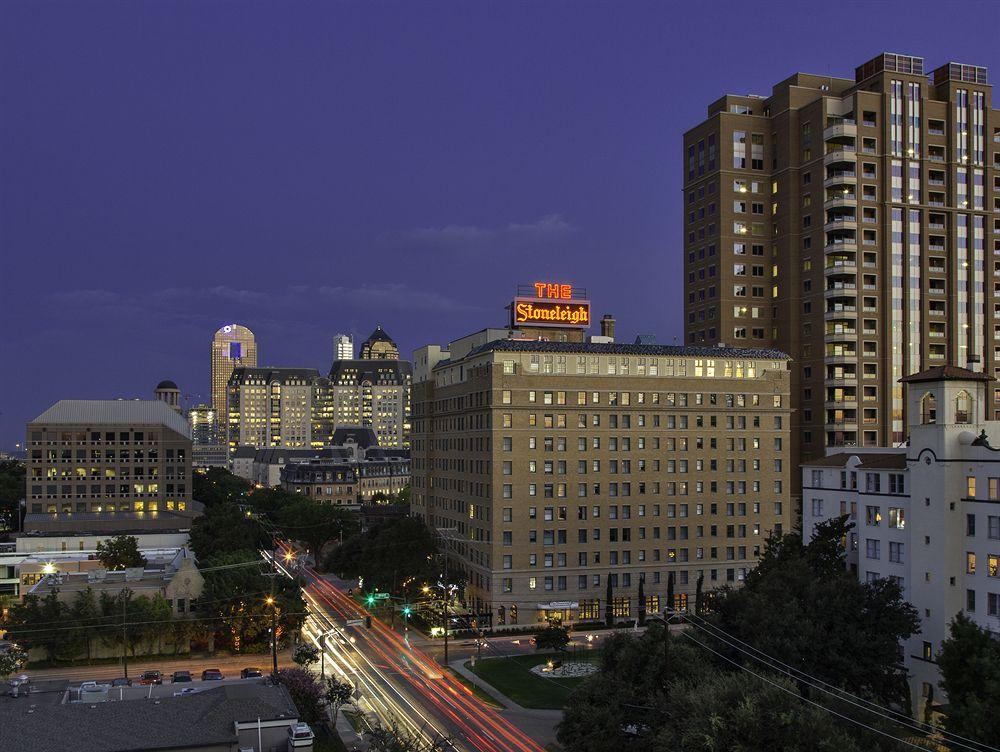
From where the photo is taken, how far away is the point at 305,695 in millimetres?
65375

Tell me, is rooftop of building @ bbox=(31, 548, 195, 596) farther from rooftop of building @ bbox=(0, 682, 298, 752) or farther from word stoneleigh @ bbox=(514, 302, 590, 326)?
word stoneleigh @ bbox=(514, 302, 590, 326)

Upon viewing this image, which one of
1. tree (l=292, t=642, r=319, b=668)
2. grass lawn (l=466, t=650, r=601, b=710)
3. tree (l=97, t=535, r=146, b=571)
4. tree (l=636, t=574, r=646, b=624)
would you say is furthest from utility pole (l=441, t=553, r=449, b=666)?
tree (l=97, t=535, r=146, b=571)

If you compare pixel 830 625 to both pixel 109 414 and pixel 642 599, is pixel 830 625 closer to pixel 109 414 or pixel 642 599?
pixel 642 599

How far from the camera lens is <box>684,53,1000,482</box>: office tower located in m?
134

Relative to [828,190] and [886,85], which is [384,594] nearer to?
[828,190]

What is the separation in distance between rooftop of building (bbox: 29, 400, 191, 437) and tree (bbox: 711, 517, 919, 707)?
13617 centimetres

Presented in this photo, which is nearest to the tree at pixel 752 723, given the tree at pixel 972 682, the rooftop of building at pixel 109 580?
the tree at pixel 972 682

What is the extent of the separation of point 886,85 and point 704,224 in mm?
33945

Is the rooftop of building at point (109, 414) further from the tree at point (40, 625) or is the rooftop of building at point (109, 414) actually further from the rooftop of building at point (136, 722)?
the rooftop of building at point (136, 722)

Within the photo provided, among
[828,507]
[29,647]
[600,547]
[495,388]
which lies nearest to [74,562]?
[29,647]

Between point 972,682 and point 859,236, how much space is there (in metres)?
94.3

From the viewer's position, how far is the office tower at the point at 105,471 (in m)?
165

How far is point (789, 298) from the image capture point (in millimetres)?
140500

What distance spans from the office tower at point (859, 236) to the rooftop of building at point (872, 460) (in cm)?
4656
